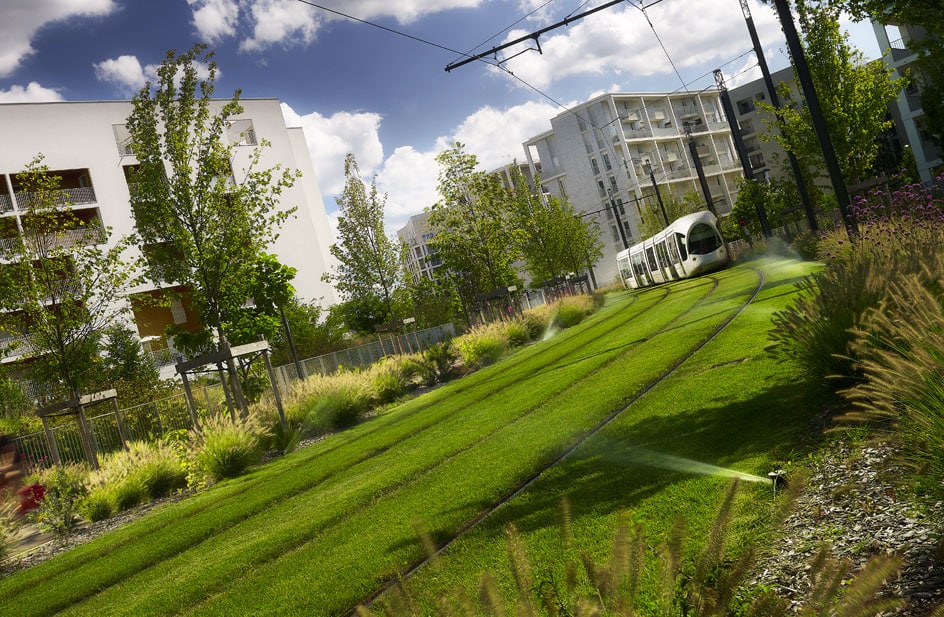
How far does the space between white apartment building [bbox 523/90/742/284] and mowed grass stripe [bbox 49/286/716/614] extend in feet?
229

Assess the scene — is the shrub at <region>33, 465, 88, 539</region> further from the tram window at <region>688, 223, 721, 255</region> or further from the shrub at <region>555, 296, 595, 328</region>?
the tram window at <region>688, 223, 721, 255</region>

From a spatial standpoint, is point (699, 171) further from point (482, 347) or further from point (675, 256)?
point (482, 347)

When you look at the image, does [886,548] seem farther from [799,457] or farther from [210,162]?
[210,162]

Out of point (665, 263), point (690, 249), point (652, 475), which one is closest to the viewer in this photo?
point (652, 475)

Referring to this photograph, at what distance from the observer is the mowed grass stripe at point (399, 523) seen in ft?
17.3

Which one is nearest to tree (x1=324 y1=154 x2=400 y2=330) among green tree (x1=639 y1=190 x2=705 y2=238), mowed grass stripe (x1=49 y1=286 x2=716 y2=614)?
mowed grass stripe (x1=49 y1=286 x2=716 y2=614)

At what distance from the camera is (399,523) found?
20.8 ft

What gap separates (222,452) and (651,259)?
2862 cm

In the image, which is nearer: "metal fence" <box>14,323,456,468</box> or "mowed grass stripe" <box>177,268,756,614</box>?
"mowed grass stripe" <box>177,268,756,614</box>

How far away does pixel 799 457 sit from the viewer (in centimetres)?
484

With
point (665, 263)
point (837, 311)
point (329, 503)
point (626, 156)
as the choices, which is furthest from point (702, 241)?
point (626, 156)

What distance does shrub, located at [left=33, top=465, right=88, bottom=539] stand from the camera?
11742 mm

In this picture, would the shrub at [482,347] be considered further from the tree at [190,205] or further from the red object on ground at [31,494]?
the red object on ground at [31,494]

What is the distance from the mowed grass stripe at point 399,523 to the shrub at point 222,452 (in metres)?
6.29
